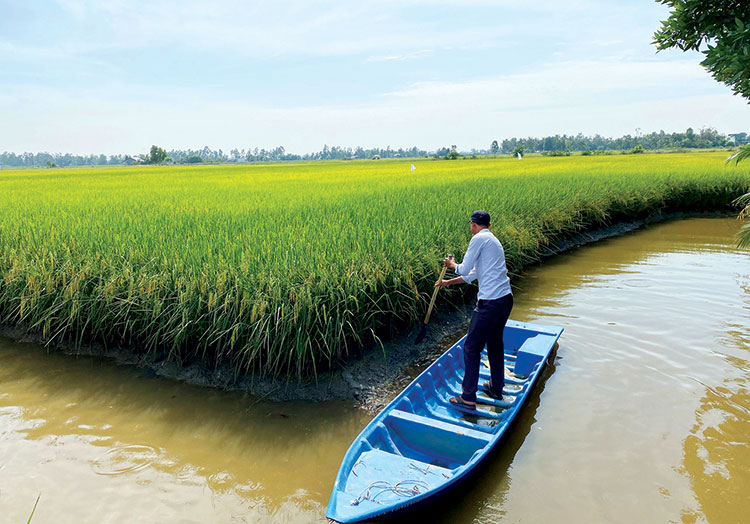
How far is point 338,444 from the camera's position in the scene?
12.1ft

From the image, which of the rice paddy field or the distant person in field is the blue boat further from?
the rice paddy field

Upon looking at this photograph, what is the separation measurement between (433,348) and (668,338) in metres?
2.77

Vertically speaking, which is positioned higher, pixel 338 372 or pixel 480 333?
pixel 480 333

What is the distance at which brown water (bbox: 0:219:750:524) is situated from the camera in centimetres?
303

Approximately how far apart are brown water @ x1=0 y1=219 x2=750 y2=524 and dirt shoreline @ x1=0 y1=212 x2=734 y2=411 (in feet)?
0.43

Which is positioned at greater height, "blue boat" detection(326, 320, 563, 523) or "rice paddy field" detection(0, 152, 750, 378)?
"rice paddy field" detection(0, 152, 750, 378)

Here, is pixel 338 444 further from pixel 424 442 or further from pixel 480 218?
pixel 480 218

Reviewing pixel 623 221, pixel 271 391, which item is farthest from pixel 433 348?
pixel 623 221

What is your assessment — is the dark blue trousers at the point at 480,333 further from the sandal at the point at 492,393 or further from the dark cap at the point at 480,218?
the dark cap at the point at 480,218

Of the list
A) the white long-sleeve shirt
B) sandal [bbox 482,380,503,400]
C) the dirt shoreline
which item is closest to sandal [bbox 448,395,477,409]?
sandal [bbox 482,380,503,400]

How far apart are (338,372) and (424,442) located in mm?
1381

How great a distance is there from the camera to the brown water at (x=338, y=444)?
3.03m

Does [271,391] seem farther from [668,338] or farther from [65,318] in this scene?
[668,338]

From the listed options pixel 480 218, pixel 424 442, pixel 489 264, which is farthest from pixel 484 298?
pixel 424 442
